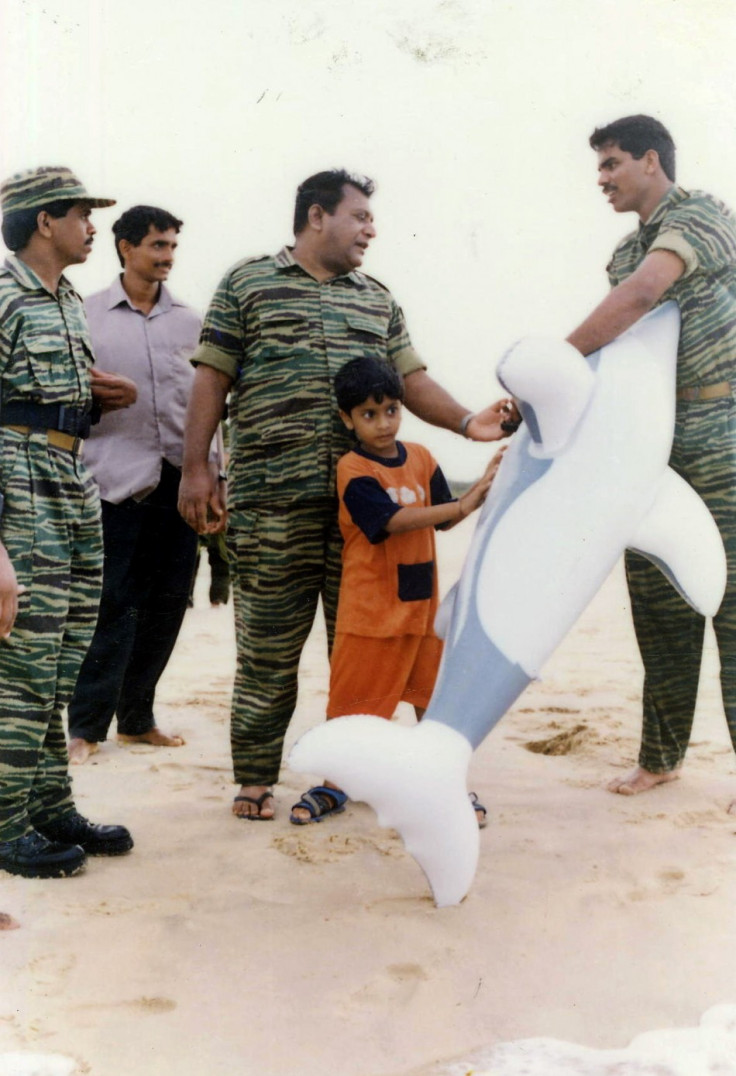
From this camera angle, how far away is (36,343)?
2801mm

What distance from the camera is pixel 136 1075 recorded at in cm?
207

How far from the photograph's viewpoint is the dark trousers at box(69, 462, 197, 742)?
4.20 metres

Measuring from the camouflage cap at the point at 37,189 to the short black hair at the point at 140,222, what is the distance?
4.35ft

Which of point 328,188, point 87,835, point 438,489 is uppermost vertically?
point 328,188

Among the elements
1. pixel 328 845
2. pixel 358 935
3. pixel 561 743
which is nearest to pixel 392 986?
pixel 358 935

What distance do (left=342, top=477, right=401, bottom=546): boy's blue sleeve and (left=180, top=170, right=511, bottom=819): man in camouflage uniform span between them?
0.20 m

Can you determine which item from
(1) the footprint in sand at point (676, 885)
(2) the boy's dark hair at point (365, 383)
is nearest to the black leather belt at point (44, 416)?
(2) the boy's dark hair at point (365, 383)

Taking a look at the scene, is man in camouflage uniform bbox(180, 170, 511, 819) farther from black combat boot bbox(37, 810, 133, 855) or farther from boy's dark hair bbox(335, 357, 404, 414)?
black combat boot bbox(37, 810, 133, 855)

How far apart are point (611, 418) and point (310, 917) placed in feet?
4.83

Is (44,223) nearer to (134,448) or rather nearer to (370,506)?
(370,506)

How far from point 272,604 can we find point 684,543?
143 cm

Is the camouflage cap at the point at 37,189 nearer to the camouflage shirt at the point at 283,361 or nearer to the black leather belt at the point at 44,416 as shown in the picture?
the black leather belt at the point at 44,416

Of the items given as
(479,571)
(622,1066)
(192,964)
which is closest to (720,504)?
(479,571)

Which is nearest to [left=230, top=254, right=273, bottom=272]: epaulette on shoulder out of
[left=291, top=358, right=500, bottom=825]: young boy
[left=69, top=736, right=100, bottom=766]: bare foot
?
[left=291, top=358, right=500, bottom=825]: young boy
